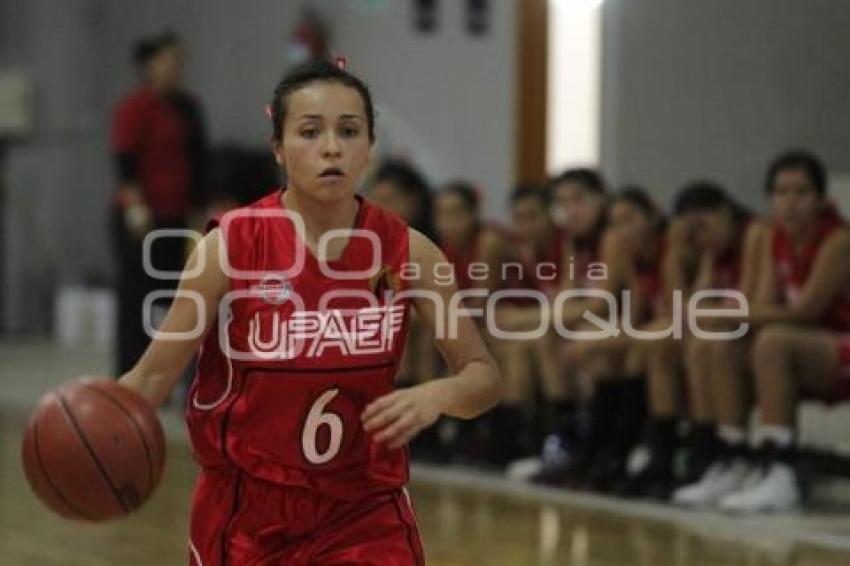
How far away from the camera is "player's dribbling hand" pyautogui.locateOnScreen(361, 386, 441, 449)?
106 inches

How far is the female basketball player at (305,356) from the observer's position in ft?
9.57

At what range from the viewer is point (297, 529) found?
296 centimetres

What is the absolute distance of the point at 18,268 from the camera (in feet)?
44.0

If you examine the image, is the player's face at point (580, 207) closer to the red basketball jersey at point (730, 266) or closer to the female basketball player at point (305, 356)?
the red basketball jersey at point (730, 266)

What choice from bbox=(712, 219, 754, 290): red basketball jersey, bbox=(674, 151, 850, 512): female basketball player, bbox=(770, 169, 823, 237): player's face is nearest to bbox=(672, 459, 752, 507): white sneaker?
bbox=(674, 151, 850, 512): female basketball player

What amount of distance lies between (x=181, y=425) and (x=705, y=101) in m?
3.10

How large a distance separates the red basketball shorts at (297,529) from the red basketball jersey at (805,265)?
10.3 ft

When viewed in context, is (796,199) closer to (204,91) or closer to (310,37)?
(310,37)

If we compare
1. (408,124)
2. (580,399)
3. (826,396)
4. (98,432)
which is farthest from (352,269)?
(408,124)

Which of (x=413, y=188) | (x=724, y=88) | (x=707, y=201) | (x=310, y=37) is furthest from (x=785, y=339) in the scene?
(x=310, y=37)

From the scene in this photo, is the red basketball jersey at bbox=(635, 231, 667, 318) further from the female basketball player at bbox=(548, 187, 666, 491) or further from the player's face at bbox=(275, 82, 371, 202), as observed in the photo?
the player's face at bbox=(275, 82, 371, 202)

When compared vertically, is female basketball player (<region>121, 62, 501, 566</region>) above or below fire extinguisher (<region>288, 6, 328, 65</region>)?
below

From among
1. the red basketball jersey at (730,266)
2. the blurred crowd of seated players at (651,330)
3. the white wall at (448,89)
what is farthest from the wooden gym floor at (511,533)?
the white wall at (448,89)

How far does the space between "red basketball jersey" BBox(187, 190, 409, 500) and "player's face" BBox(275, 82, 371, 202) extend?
114 mm
